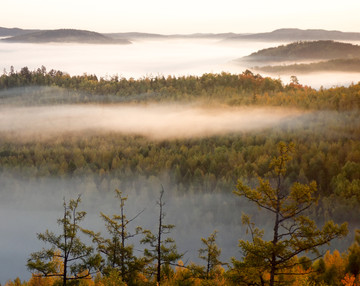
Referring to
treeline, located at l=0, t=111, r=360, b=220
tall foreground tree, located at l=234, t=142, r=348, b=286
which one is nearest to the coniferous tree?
tall foreground tree, located at l=234, t=142, r=348, b=286

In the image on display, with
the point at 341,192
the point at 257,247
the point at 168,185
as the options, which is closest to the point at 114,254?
the point at 257,247

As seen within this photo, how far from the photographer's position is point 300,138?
192 meters

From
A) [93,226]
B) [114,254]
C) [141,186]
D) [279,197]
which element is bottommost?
[93,226]

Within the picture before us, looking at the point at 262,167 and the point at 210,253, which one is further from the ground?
the point at 210,253

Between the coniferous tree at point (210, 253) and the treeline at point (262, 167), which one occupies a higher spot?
the coniferous tree at point (210, 253)

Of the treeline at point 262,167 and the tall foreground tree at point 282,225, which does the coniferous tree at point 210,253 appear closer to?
the tall foreground tree at point 282,225

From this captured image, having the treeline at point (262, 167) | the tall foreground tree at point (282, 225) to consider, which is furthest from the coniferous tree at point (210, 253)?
the treeline at point (262, 167)

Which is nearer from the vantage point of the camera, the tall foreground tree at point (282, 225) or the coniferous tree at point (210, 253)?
the tall foreground tree at point (282, 225)

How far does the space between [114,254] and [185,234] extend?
11860 cm

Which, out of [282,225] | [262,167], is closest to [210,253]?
[282,225]

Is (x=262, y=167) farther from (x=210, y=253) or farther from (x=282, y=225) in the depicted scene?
(x=282, y=225)

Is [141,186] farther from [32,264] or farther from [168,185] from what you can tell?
[32,264]

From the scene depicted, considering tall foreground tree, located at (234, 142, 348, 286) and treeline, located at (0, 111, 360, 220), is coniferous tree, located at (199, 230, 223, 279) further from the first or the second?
treeline, located at (0, 111, 360, 220)

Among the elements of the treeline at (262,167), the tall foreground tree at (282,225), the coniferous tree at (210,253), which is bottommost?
the treeline at (262,167)
